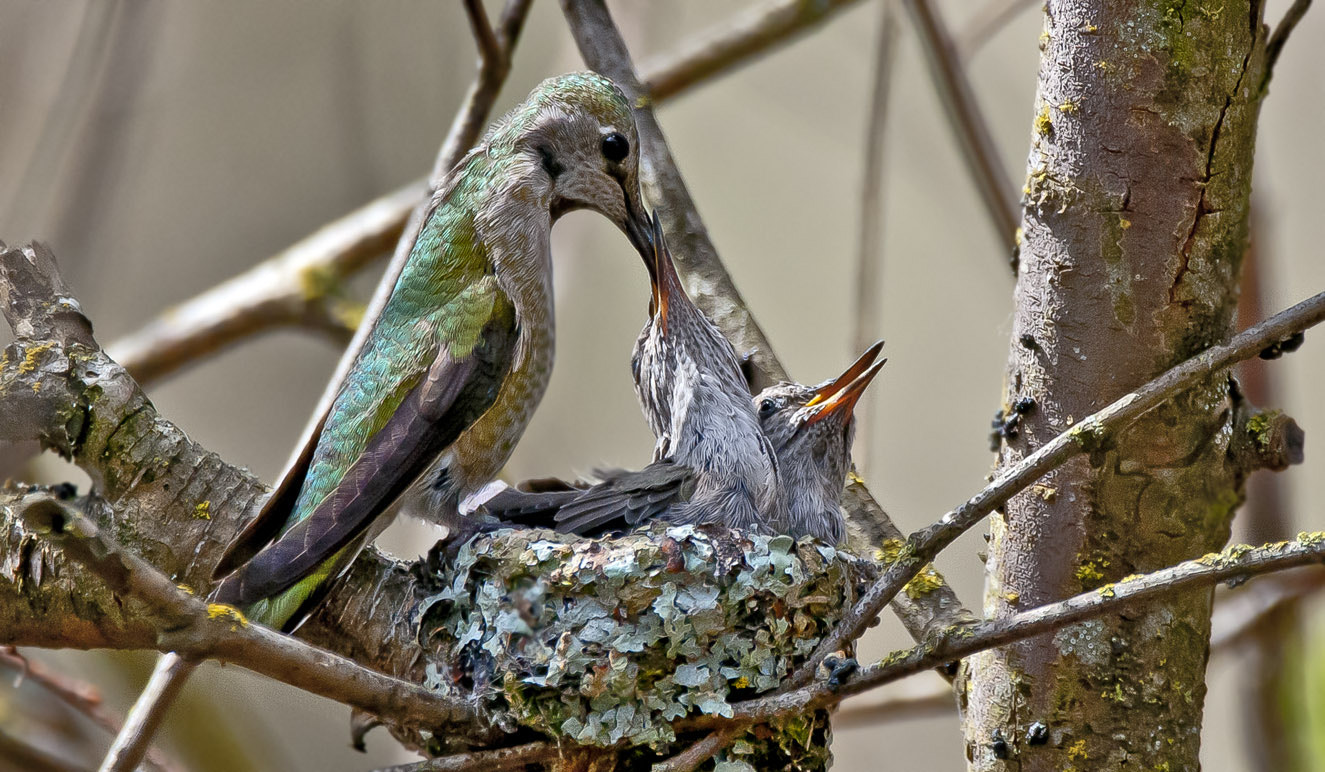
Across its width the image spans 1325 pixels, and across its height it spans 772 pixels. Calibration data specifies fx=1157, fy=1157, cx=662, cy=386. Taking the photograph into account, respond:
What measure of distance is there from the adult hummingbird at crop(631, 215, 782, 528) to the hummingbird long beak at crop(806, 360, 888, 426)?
17 centimetres

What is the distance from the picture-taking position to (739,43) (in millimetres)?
3961

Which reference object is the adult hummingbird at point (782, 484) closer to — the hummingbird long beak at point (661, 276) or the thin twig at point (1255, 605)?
the hummingbird long beak at point (661, 276)

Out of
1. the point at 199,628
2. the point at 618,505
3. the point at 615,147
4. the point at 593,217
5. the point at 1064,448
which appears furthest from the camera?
the point at 593,217

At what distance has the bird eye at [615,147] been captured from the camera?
2816 millimetres

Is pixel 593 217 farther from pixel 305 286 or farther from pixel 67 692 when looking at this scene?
pixel 67 692

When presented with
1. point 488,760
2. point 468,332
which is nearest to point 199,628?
point 488,760

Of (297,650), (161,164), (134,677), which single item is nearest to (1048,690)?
(297,650)

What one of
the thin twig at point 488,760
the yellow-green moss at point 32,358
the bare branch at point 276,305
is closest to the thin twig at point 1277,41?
the thin twig at point 488,760

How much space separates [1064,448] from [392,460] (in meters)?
1.40

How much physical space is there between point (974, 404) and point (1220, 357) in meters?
5.41

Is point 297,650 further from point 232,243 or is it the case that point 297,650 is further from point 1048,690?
point 232,243

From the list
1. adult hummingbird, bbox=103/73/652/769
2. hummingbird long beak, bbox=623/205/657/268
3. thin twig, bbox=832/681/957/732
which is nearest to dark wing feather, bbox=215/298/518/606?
adult hummingbird, bbox=103/73/652/769

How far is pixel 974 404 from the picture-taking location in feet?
22.6

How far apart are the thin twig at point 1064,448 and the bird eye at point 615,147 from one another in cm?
152
